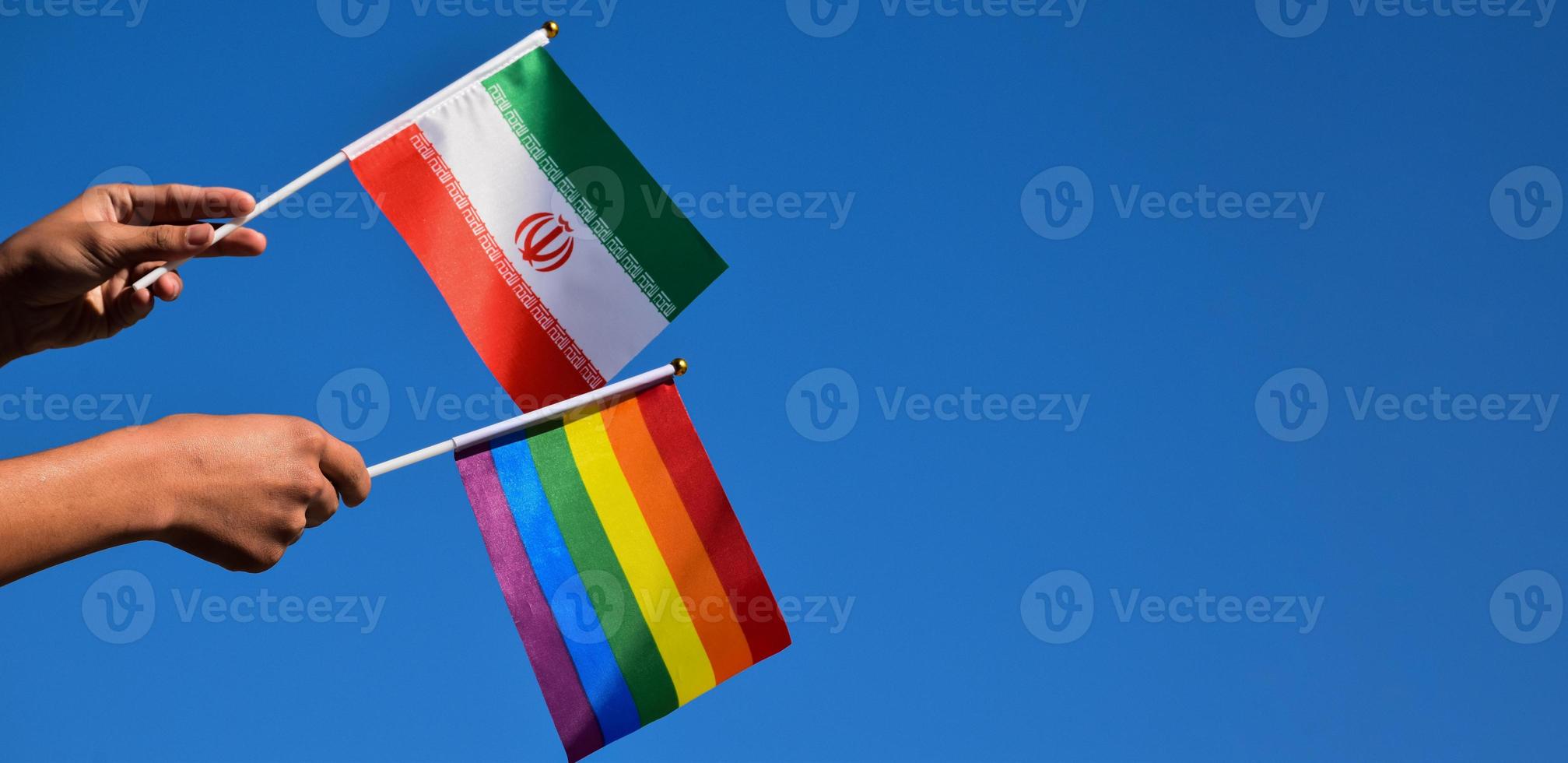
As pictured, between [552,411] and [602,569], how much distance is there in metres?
0.50

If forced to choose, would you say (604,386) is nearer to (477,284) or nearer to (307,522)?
(477,284)

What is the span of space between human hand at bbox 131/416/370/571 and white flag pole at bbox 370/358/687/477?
122cm

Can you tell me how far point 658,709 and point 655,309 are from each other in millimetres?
1177

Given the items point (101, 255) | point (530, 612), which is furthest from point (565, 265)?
point (101, 255)

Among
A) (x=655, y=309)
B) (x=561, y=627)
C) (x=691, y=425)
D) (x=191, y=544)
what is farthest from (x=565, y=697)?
(x=191, y=544)

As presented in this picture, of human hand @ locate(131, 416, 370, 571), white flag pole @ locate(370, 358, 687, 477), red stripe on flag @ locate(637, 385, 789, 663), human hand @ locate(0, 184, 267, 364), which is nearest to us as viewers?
human hand @ locate(131, 416, 370, 571)

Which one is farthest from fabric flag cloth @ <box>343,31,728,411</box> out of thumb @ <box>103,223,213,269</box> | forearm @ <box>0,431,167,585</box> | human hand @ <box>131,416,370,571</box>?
forearm @ <box>0,431,167,585</box>

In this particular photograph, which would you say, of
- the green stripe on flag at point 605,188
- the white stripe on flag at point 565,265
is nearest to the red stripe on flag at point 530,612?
the white stripe on flag at point 565,265

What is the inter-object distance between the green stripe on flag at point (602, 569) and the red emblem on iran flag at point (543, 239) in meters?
0.47

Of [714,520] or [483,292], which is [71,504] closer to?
[483,292]

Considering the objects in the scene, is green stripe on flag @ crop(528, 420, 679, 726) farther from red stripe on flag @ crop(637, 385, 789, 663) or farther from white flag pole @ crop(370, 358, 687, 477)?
red stripe on flag @ crop(637, 385, 789, 663)

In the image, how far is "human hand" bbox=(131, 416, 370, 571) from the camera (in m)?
1.94

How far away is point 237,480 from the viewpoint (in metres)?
2.08

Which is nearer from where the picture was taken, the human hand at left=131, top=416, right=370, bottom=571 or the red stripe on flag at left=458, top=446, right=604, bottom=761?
the human hand at left=131, top=416, right=370, bottom=571
